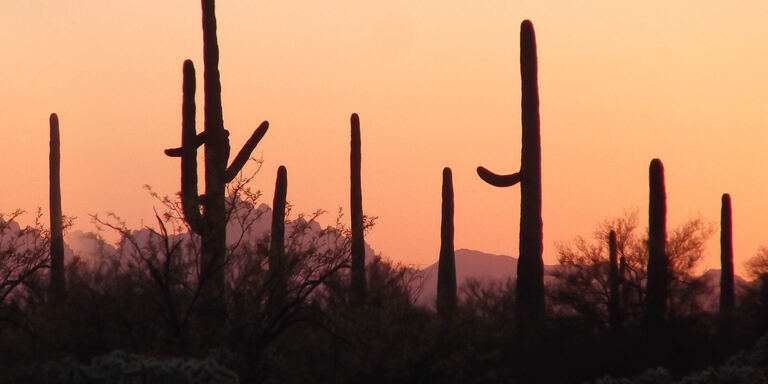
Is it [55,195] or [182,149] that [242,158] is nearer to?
[182,149]

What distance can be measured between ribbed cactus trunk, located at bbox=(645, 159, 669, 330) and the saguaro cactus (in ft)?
7.71

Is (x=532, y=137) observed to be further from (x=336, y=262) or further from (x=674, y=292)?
(x=336, y=262)

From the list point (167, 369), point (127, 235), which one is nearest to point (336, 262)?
point (127, 235)

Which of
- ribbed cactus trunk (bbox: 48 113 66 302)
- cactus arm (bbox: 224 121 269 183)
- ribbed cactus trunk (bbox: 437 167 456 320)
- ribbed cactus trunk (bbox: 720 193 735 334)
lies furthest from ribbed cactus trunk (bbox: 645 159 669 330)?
ribbed cactus trunk (bbox: 48 113 66 302)

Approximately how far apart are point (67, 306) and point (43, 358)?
860mm

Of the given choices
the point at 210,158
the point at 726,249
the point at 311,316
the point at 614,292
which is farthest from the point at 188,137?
the point at 726,249

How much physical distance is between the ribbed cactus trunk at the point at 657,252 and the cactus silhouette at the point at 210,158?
845 cm

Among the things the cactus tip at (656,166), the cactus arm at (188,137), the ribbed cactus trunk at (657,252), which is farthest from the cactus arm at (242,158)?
the cactus tip at (656,166)

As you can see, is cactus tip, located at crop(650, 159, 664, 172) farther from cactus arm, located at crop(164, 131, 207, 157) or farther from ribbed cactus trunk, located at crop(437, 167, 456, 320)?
cactus arm, located at crop(164, 131, 207, 157)

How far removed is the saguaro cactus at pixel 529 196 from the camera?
26.8 metres

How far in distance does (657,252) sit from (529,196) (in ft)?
10.4

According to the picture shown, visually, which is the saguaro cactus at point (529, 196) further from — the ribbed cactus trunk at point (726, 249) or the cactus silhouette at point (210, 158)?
the ribbed cactus trunk at point (726, 249)

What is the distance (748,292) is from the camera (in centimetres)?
2930

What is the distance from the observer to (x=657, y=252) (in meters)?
28.3
